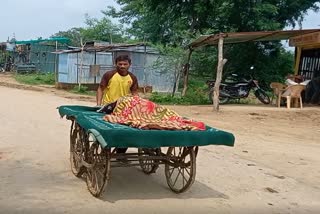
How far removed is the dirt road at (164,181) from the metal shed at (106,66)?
15.8 meters

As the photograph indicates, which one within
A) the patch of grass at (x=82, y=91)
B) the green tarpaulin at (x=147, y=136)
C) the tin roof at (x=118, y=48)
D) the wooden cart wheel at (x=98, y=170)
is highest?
the tin roof at (x=118, y=48)

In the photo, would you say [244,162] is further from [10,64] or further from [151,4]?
[10,64]

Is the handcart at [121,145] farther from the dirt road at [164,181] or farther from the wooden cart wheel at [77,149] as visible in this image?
the dirt road at [164,181]

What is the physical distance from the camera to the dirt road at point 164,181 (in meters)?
5.04

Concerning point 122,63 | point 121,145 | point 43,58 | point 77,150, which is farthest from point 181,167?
point 43,58

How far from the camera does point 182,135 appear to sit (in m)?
4.92

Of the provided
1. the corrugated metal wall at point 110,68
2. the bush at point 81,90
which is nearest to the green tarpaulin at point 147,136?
the bush at point 81,90

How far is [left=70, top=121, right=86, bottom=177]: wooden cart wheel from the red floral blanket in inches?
22.5

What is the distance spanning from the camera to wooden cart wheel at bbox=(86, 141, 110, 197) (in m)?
4.98

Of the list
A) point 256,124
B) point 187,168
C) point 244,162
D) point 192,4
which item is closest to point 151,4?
point 192,4

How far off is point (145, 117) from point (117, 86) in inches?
45.4

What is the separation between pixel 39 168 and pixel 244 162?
3277mm

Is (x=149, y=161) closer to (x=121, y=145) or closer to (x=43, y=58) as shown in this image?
(x=121, y=145)

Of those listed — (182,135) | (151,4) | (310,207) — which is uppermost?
(151,4)
